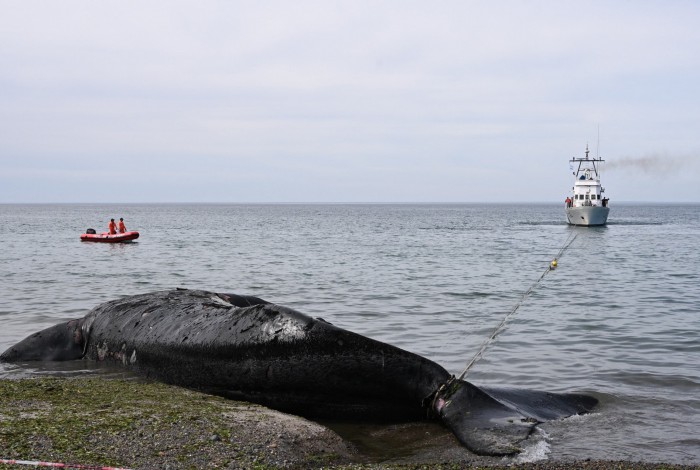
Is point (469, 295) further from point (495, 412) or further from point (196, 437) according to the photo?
point (196, 437)

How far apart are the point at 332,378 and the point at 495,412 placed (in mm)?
1740

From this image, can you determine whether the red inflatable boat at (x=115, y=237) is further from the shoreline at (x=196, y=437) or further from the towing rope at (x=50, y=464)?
the towing rope at (x=50, y=464)

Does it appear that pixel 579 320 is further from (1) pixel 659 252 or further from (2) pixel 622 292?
(1) pixel 659 252

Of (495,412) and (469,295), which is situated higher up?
(495,412)

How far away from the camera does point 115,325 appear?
10711 mm

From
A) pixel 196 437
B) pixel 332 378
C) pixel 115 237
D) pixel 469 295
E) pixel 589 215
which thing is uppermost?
pixel 589 215

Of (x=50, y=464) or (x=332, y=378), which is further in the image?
(x=332, y=378)

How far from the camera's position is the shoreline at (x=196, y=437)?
622 cm

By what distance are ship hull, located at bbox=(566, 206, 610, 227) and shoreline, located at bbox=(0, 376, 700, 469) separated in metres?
71.1

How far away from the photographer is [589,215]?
76.1 meters

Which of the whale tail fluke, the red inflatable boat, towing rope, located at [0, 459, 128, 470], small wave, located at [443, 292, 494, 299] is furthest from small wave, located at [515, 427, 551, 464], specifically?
the red inflatable boat

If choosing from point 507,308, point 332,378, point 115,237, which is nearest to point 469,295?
point 507,308

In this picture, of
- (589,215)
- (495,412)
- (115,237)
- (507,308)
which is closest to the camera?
(495,412)

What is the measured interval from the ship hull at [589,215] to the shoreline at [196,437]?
7111 cm
